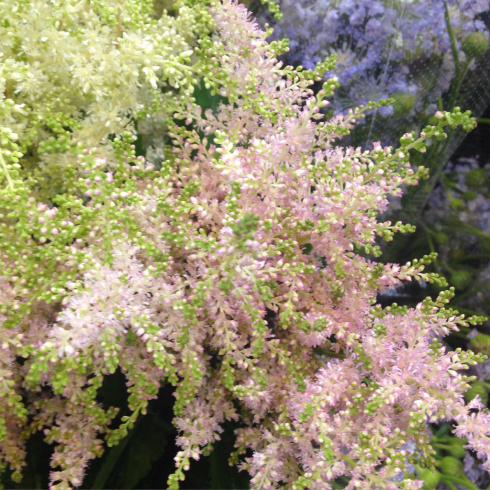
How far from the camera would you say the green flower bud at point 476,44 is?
88cm

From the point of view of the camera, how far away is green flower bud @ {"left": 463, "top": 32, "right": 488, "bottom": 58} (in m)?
0.88

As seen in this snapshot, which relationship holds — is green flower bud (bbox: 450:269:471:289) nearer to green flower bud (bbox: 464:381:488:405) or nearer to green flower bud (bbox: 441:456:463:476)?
green flower bud (bbox: 464:381:488:405)

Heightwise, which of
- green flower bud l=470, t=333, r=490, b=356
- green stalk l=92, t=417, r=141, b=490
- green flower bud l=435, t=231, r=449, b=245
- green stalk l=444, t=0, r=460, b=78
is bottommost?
green stalk l=92, t=417, r=141, b=490

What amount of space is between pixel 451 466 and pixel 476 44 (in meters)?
0.82

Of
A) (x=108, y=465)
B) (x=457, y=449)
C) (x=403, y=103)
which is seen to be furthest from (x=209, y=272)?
(x=457, y=449)

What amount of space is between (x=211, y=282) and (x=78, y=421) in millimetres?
287

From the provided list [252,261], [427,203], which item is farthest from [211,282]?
[427,203]

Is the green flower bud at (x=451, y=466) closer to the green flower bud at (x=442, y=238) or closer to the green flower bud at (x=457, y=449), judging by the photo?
the green flower bud at (x=457, y=449)

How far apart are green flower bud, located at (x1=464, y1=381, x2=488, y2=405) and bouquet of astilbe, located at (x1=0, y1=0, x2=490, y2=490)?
0.38 meters

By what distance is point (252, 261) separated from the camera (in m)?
0.49

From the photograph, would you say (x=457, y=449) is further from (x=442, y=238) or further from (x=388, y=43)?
(x=388, y=43)

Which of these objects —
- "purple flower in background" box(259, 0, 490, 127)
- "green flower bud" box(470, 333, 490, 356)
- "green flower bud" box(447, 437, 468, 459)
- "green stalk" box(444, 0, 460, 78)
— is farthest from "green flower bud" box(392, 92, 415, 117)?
"green flower bud" box(447, 437, 468, 459)

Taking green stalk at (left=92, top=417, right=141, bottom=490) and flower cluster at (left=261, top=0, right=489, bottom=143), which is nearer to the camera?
green stalk at (left=92, top=417, right=141, bottom=490)

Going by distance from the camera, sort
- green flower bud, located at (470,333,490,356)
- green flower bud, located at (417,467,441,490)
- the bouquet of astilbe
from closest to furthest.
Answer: the bouquet of astilbe < green flower bud, located at (417,467,441,490) < green flower bud, located at (470,333,490,356)
